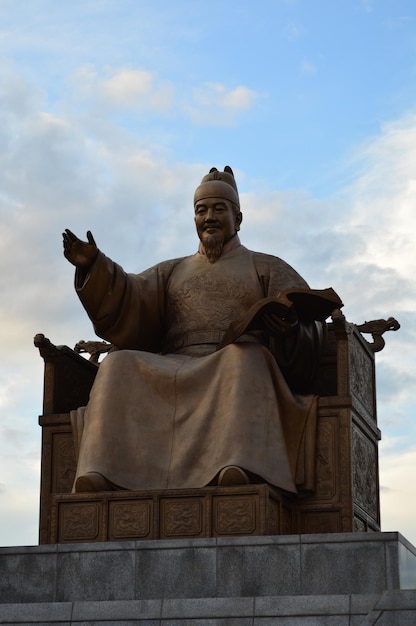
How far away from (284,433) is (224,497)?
831mm

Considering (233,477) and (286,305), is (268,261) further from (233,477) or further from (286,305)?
(233,477)

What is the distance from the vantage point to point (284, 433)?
33.6 feet

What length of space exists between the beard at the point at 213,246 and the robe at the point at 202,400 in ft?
0.97

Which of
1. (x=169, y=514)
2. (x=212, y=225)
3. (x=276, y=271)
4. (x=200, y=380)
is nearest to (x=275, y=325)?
(x=200, y=380)

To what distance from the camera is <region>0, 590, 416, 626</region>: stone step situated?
26.3 feet

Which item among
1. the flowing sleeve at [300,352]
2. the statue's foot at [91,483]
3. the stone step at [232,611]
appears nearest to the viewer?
the stone step at [232,611]

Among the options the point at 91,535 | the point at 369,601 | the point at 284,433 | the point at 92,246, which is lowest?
the point at 369,601

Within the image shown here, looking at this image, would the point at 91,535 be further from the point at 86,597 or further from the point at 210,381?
the point at 210,381

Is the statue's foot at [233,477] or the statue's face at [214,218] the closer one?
the statue's foot at [233,477]

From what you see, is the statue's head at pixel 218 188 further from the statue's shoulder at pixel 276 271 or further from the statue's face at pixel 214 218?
the statue's shoulder at pixel 276 271

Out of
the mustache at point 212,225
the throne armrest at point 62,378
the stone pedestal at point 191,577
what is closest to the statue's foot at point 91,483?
the stone pedestal at point 191,577

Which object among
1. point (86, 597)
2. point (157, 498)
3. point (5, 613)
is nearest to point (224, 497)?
point (157, 498)

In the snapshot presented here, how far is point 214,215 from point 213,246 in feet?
0.82

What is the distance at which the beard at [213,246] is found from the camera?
1141 centimetres
